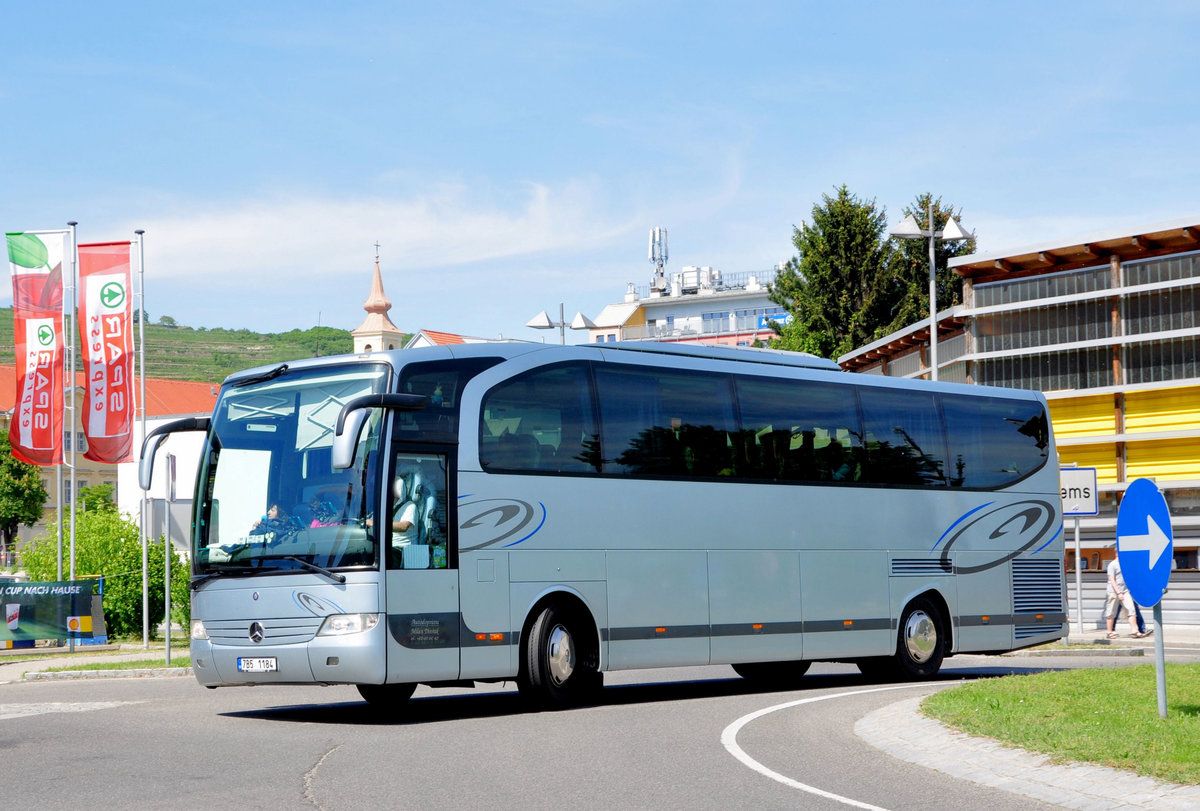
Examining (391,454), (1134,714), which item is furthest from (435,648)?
(1134,714)

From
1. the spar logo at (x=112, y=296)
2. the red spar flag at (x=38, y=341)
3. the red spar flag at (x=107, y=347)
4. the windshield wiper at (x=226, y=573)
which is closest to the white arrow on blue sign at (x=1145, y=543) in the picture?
the windshield wiper at (x=226, y=573)

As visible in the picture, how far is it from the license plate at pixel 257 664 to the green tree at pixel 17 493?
103 metres

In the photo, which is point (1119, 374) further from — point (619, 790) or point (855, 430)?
point (619, 790)

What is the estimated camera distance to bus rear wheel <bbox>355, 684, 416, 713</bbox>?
15195 mm

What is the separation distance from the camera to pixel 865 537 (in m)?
19.0

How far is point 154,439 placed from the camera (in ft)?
52.0

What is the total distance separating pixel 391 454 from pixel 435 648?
1.87 m

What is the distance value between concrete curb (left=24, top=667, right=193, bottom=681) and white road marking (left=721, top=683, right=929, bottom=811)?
39.9ft

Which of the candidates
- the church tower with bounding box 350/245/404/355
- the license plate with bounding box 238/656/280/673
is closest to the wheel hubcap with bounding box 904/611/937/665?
the license plate with bounding box 238/656/280/673

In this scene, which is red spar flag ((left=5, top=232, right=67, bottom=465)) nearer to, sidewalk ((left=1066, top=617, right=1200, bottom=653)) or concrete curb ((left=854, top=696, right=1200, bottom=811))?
sidewalk ((left=1066, top=617, right=1200, bottom=653))

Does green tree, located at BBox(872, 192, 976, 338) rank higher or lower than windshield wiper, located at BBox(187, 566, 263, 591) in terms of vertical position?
higher

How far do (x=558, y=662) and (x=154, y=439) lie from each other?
478 cm

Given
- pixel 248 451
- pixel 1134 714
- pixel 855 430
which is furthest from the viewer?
pixel 855 430

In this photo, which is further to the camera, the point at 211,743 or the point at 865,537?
the point at 865,537
